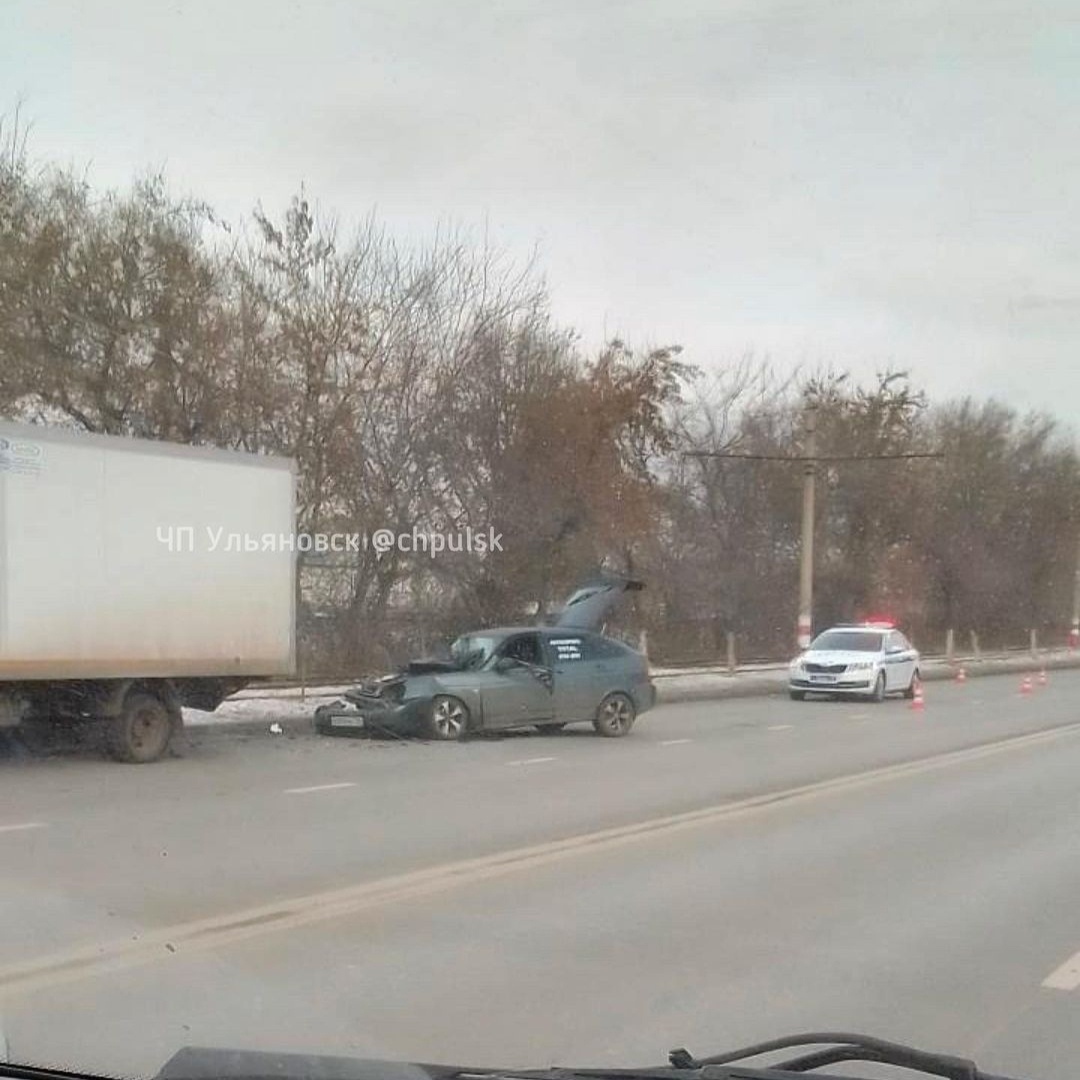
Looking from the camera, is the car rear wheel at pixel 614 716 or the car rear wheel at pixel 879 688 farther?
the car rear wheel at pixel 879 688

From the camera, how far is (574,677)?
62.6 ft

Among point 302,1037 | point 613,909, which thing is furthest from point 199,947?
point 613,909

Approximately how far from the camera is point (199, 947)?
674 cm

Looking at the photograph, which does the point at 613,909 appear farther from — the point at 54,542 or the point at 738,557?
the point at 738,557

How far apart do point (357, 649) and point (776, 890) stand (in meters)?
18.4

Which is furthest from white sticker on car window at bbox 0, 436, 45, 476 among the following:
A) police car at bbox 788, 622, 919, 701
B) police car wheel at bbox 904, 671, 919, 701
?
police car wheel at bbox 904, 671, 919, 701

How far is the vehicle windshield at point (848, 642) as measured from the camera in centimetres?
2881

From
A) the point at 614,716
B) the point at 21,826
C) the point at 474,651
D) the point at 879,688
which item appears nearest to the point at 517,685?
the point at 474,651

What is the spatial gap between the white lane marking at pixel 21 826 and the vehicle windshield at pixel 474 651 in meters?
8.26

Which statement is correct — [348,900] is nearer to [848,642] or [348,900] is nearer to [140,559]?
[140,559]

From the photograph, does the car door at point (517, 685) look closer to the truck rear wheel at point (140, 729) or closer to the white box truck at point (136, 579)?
the white box truck at point (136, 579)

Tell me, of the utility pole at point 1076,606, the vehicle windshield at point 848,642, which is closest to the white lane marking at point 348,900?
the vehicle windshield at point 848,642

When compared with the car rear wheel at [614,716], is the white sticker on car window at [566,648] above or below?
above

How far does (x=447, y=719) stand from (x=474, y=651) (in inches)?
42.4
